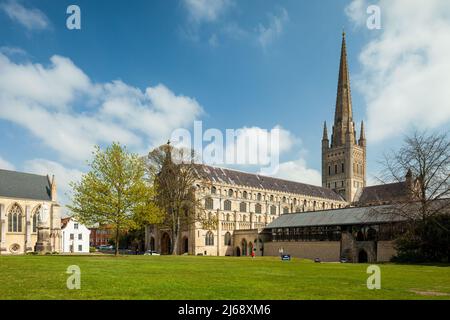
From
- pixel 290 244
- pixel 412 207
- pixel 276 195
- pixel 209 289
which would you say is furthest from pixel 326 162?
pixel 209 289

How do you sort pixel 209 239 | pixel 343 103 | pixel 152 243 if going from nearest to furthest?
1. pixel 209 239
2. pixel 152 243
3. pixel 343 103

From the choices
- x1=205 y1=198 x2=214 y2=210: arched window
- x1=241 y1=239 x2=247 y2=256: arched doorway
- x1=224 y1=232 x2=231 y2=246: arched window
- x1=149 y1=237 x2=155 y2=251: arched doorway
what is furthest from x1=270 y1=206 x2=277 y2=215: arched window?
x1=149 y1=237 x2=155 y2=251: arched doorway

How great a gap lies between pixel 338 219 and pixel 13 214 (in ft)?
181

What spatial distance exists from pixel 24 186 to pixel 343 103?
8503 cm

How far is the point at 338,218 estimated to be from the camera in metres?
60.1

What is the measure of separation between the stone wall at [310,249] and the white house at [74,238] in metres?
47.1

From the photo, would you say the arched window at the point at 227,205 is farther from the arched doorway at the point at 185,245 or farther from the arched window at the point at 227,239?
the arched doorway at the point at 185,245

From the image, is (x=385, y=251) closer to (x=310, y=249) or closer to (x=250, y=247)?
(x=310, y=249)

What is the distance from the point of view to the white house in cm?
9556

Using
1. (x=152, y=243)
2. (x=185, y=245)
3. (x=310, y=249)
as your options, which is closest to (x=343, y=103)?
(x=185, y=245)

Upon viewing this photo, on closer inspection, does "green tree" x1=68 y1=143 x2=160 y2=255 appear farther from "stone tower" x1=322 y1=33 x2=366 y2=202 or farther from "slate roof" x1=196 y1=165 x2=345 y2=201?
"stone tower" x1=322 y1=33 x2=366 y2=202

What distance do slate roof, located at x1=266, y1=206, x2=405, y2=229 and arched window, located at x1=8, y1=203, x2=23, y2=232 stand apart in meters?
44.6

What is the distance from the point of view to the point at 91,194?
42906mm

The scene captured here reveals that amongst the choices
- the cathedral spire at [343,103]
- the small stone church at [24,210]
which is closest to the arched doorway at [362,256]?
the small stone church at [24,210]
